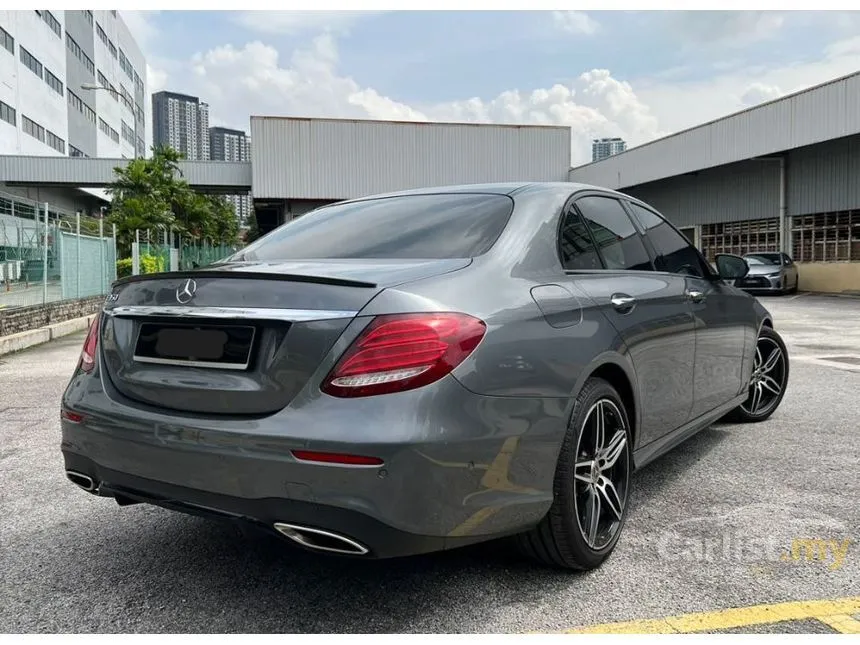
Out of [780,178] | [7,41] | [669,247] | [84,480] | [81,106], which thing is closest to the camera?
[84,480]

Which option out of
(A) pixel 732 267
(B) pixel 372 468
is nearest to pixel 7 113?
(A) pixel 732 267

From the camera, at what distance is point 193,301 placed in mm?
2395

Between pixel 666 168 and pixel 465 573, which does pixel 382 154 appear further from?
pixel 465 573

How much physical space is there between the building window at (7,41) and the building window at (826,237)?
39.5 meters

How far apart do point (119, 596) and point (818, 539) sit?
2731mm

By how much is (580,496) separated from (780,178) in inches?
973

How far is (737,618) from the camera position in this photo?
2.31 metres

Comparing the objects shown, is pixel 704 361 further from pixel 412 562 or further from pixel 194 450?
pixel 194 450

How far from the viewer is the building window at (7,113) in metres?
39.1

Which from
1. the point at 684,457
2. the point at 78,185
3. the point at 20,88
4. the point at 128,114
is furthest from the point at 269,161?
the point at 128,114

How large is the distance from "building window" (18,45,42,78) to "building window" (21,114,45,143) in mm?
3014

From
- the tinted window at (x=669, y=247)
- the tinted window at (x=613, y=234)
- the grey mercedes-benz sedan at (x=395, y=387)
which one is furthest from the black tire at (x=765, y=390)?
the grey mercedes-benz sedan at (x=395, y=387)

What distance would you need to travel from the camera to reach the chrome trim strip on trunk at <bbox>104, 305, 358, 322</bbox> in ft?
7.15

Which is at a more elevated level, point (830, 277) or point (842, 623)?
point (830, 277)
